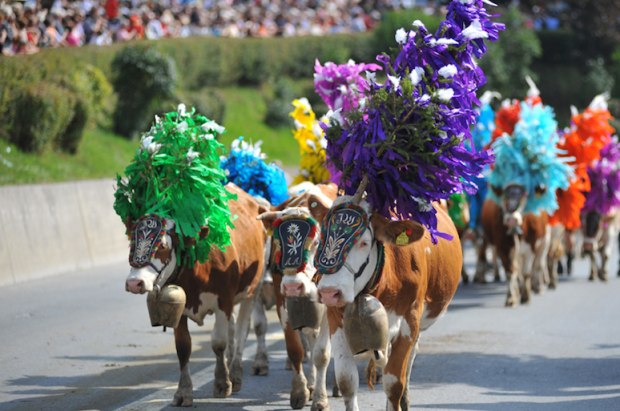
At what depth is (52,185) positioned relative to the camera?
693 inches

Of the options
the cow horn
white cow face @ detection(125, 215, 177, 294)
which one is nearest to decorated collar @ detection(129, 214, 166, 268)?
white cow face @ detection(125, 215, 177, 294)

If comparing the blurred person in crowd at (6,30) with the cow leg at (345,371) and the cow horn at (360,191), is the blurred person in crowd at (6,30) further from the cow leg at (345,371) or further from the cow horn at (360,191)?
the cow leg at (345,371)

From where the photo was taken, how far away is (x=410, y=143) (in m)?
7.84

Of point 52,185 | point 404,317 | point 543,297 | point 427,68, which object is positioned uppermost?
point 427,68

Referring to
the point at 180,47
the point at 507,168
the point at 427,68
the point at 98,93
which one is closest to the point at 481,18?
the point at 427,68

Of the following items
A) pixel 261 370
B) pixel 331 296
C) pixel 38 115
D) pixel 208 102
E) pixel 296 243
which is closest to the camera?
pixel 331 296

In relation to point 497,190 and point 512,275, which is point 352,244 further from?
point 497,190

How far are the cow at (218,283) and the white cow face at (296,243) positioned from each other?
85 cm

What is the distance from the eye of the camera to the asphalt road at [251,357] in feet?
32.8

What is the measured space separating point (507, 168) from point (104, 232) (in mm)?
6493

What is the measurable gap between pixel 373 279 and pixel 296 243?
1261mm

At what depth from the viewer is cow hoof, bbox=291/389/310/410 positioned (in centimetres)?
963

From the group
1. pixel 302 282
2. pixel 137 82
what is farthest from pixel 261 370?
pixel 137 82

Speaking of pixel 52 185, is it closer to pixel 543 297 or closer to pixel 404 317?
pixel 543 297
